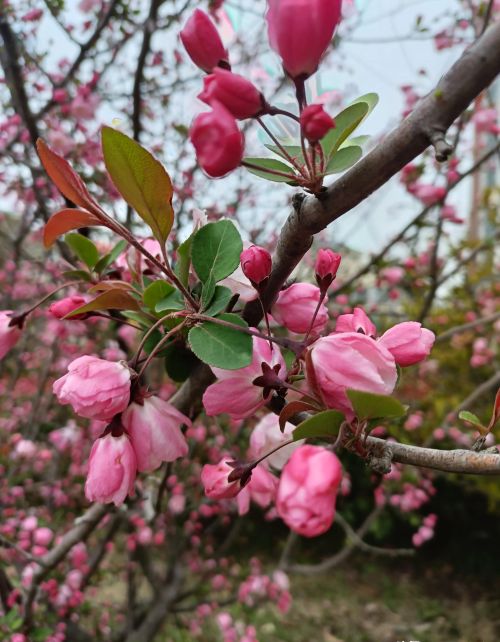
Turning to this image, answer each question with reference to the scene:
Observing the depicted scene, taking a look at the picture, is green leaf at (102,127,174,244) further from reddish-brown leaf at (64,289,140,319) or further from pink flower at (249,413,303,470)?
pink flower at (249,413,303,470)

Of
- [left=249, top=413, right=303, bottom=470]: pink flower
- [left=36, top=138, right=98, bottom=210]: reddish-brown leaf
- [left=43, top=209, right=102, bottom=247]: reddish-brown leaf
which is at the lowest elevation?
[left=249, top=413, right=303, bottom=470]: pink flower

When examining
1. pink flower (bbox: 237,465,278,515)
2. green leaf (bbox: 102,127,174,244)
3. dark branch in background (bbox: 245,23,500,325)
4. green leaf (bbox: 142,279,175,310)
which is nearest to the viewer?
dark branch in background (bbox: 245,23,500,325)

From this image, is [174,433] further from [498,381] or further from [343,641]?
[343,641]

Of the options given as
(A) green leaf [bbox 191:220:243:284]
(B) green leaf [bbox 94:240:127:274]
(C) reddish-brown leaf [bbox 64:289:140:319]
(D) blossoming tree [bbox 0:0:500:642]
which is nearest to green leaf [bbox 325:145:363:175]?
(D) blossoming tree [bbox 0:0:500:642]

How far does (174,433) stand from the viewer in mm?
516

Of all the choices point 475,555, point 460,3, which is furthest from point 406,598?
point 460,3

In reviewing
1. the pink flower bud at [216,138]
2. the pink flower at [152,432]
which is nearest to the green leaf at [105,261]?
the pink flower at [152,432]

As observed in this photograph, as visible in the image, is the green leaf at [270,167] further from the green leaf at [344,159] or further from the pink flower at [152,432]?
the pink flower at [152,432]

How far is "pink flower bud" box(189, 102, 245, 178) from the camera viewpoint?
14.3 inches

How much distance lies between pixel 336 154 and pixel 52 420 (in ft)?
8.67

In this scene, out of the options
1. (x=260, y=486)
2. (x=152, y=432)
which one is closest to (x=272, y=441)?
(x=260, y=486)

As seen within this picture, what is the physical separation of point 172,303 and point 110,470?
171mm

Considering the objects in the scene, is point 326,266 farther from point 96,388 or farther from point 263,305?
point 96,388

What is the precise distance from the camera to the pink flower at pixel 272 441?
596mm
